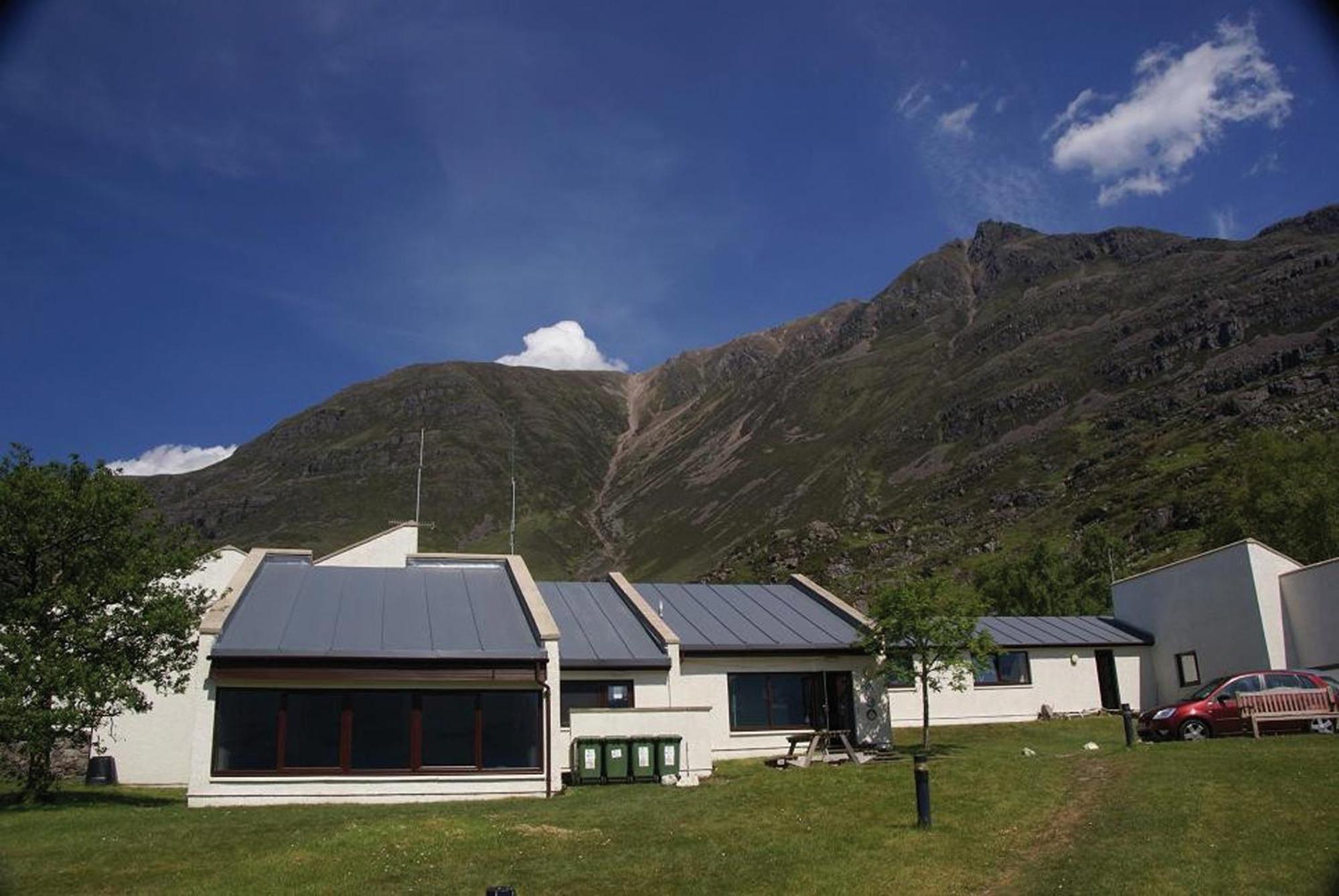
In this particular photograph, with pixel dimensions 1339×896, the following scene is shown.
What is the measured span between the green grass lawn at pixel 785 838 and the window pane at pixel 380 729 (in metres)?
1.87

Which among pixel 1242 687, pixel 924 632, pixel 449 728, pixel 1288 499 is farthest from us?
pixel 1288 499

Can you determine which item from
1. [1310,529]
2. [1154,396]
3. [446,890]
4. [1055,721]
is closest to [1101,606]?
[1310,529]

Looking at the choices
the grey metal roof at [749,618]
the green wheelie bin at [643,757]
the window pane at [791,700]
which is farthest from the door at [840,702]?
the green wheelie bin at [643,757]

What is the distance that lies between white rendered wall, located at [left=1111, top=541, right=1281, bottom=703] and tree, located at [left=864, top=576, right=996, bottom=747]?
10445 millimetres

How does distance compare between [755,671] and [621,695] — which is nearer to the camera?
[621,695]

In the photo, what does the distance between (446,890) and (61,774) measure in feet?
72.6

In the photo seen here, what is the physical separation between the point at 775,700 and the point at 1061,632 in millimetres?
14306

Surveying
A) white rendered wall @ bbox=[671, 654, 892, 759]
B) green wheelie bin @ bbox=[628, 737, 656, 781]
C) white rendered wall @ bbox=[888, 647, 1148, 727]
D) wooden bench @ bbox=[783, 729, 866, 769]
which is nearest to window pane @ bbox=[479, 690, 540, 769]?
green wheelie bin @ bbox=[628, 737, 656, 781]

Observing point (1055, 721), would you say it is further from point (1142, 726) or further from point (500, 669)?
point (500, 669)

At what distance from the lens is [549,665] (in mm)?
24875

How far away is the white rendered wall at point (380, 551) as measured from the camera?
34.1 meters

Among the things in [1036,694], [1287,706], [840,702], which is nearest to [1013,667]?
[1036,694]

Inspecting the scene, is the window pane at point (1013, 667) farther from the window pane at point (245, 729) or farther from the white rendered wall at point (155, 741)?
the white rendered wall at point (155, 741)

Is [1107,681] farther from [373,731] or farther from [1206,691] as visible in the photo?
[373,731]
